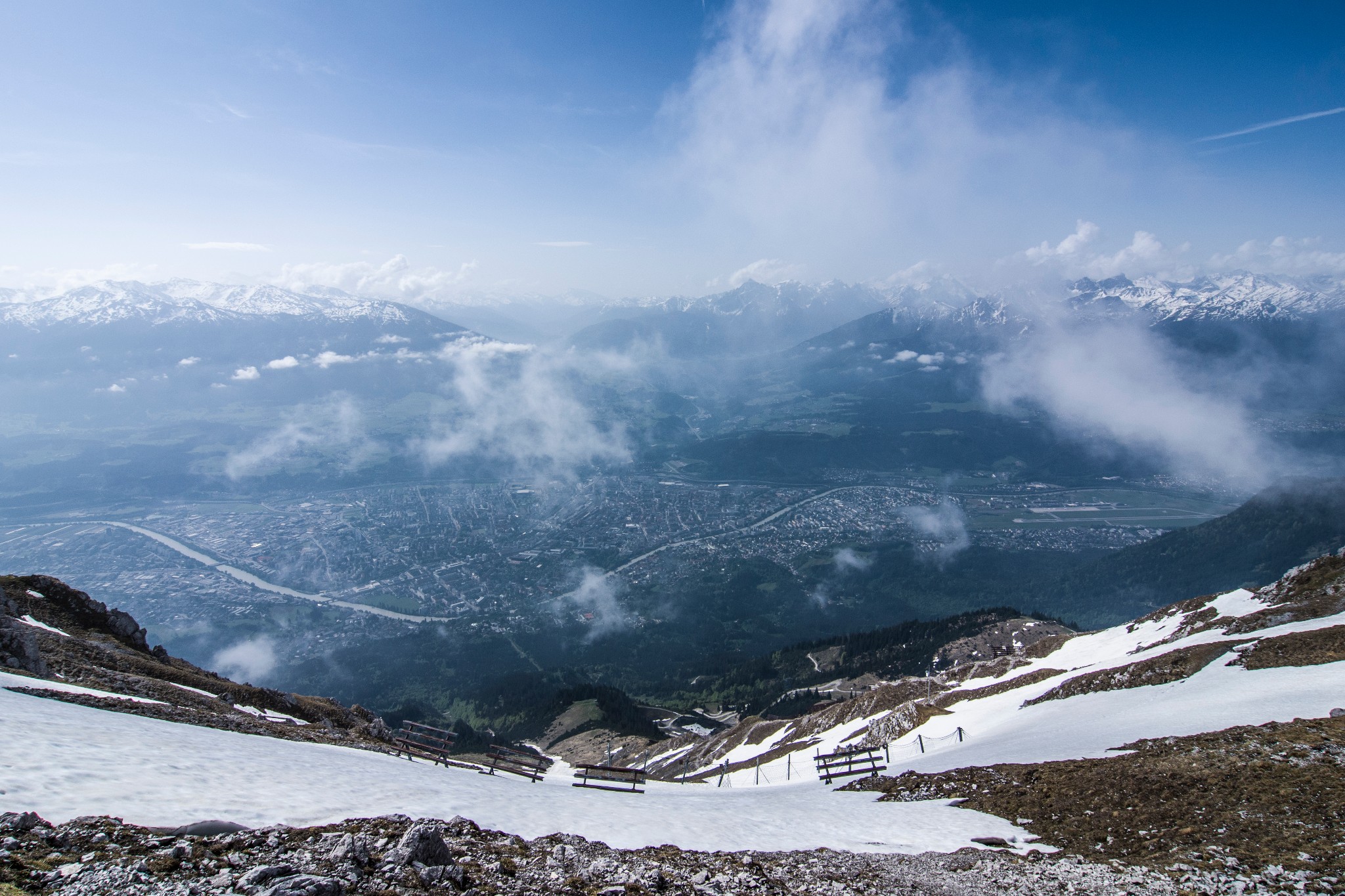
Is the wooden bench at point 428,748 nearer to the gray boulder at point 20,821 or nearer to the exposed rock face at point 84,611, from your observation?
the gray boulder at point 20,821

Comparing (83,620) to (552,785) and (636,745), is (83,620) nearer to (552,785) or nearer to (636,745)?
(552,785)

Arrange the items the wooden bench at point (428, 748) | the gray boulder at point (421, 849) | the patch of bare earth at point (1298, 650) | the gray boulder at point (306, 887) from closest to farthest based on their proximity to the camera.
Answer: the gray boulder at point (306, 887) < the gray boulder at point (421, 849) < the patch of bare earth at point (1298, 650) < the wooden bench at point (428, 748)

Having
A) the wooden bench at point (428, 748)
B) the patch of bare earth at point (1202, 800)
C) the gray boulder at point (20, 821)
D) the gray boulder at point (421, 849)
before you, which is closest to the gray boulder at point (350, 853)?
the gray boulder at point (421, 849)

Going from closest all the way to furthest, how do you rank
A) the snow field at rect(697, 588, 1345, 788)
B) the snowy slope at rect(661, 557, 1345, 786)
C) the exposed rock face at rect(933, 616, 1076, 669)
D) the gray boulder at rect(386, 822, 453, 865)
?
the gray boulder at rect(386, 822, 453, 865)
the snow field at rect(697, 588, 1345, 788)
the snowy slope at rect(661, 557, 1345, 786)
the exposed rock face at rect(933, 616, 1076, 669)

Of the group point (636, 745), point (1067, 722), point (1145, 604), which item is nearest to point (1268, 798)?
point (1067, 722)

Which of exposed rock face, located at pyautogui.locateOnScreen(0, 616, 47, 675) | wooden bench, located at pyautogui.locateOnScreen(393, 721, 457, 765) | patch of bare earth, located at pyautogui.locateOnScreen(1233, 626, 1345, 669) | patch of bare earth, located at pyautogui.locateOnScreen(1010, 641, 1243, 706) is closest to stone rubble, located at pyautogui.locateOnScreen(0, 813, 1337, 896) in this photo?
wooden bench, located at pyautogui.locateOnScreen(393, 721, 457, 765)

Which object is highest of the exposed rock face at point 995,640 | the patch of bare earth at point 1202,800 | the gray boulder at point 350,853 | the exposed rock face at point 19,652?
the exposed rock face at point 19,652

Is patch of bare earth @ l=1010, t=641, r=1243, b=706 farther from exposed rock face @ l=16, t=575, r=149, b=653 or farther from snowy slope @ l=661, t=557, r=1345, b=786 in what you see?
exposed rock face @ l=16, t=575, r=149, b=653

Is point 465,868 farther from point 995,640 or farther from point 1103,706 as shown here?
point 995,640
